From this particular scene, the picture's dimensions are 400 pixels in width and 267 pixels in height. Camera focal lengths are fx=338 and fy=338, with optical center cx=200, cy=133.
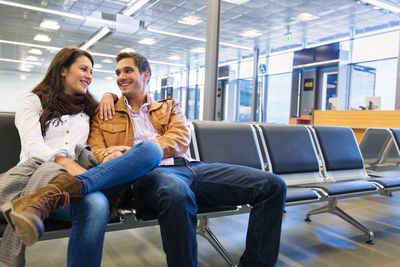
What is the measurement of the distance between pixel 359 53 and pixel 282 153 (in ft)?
28.3

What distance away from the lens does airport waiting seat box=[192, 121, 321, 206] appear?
2.19 m

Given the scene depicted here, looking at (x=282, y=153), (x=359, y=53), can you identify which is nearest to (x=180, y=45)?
(x=282, y=153)

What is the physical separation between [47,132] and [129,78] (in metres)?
0.54

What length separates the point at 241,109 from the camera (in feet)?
38.8

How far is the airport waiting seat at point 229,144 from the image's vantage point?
2191mm

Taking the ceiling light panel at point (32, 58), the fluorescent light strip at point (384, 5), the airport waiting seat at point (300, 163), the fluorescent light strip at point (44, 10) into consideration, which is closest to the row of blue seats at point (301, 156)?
the airport waiting seat at point (300, 163)

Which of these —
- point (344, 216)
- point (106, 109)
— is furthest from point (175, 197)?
point (344, 216)

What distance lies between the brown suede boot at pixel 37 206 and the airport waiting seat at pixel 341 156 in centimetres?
209

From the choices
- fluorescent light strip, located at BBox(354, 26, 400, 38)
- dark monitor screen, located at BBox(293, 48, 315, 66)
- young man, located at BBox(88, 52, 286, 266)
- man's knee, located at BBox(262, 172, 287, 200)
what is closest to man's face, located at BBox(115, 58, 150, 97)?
young man, located at BBox(88, 52, 286, 266)

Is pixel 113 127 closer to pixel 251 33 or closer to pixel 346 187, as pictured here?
pixel 346 187

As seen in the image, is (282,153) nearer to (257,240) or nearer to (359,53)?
(257,240)

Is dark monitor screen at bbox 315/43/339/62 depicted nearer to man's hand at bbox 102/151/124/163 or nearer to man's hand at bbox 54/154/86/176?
man's hand at bbox 102/151/124/163

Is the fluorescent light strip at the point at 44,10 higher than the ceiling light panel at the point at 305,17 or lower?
lower

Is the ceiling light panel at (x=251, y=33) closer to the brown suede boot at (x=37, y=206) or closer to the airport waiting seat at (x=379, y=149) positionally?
the airport waiting seat at (x=379, y=149)
